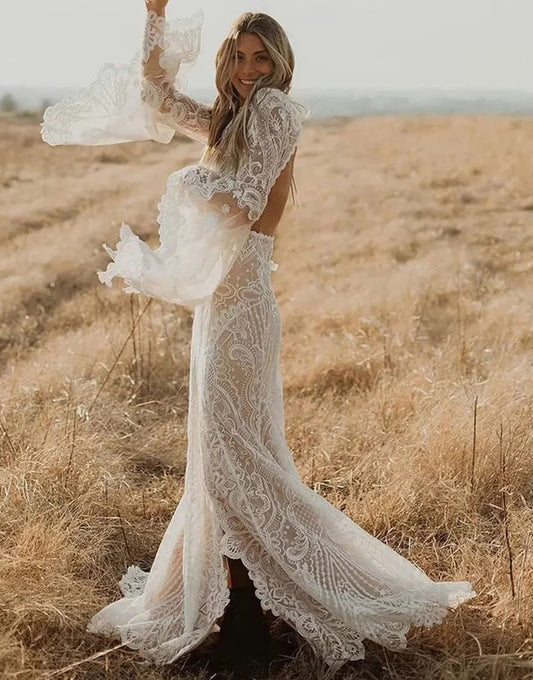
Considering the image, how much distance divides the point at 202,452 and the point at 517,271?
6681 mm

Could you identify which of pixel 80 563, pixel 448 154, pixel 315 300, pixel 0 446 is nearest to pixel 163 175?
pixel 448 154

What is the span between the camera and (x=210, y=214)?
2.98 meters

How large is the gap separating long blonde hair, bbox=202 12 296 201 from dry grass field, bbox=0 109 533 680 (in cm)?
163

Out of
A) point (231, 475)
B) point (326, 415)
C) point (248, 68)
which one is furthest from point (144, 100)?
point (326, 415)

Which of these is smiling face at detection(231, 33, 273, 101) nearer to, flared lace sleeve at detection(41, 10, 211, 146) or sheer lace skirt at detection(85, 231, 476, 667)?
flared lace sleeve at detection(41, 10, 211, 146)

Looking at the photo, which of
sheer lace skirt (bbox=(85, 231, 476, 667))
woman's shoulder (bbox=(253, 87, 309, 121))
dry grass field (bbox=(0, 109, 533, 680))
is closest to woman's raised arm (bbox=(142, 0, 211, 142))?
woman's shoulder (bbox=(253, 87, 309, 121))

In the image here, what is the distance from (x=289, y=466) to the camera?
337 centimetres

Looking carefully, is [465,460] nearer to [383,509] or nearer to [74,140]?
[383,509]

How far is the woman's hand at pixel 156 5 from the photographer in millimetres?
3203

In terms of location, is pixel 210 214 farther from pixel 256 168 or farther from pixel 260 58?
pixel 260 58

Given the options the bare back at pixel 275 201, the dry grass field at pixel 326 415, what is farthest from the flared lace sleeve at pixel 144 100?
the dry grass field at pixel 326 415

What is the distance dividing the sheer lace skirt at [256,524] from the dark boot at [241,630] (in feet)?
0.51

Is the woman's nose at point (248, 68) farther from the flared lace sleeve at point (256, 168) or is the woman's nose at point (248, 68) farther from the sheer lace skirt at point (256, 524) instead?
the sheer lace skirt at point (256, 524)

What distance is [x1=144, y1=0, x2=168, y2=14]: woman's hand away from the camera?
3.20 meters
